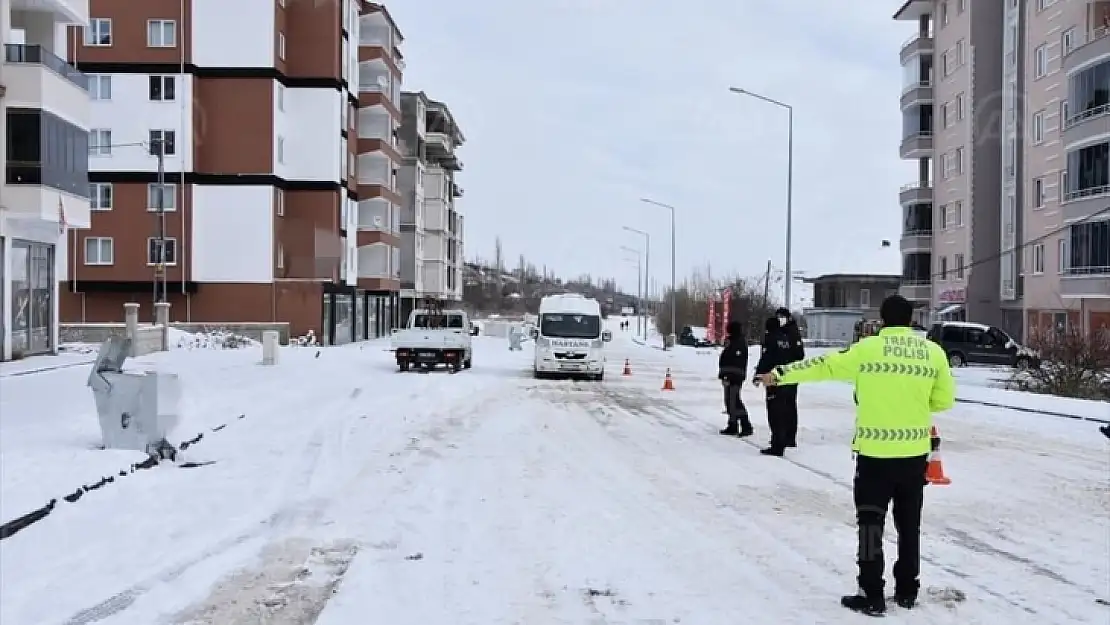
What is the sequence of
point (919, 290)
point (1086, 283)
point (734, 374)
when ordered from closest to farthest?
point (734, 374), point (1086, 283), point (919, 290)

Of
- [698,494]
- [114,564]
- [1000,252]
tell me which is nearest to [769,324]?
[698,494]

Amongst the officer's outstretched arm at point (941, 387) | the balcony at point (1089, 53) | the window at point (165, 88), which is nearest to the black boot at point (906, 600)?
A: the officer's outstretched arm at point (941, 387)

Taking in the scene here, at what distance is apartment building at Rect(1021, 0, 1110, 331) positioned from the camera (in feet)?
136

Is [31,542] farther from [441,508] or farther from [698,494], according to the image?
[698,494]

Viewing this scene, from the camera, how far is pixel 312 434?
16.0 meters

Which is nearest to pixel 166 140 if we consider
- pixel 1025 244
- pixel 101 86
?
pixel 101 86

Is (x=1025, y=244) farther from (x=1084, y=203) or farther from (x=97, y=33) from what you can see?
(x=97, y=33)

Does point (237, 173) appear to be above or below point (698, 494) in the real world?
above

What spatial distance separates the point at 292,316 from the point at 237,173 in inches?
284

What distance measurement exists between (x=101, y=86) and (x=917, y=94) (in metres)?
45.6

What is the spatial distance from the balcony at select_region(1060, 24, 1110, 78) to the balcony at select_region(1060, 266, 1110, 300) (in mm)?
7878

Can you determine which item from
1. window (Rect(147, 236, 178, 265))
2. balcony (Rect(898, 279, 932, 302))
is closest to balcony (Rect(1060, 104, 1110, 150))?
balcony (Rect(898, 279, 932, 302))

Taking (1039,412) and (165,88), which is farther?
(165,88)

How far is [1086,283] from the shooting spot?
4206cm
